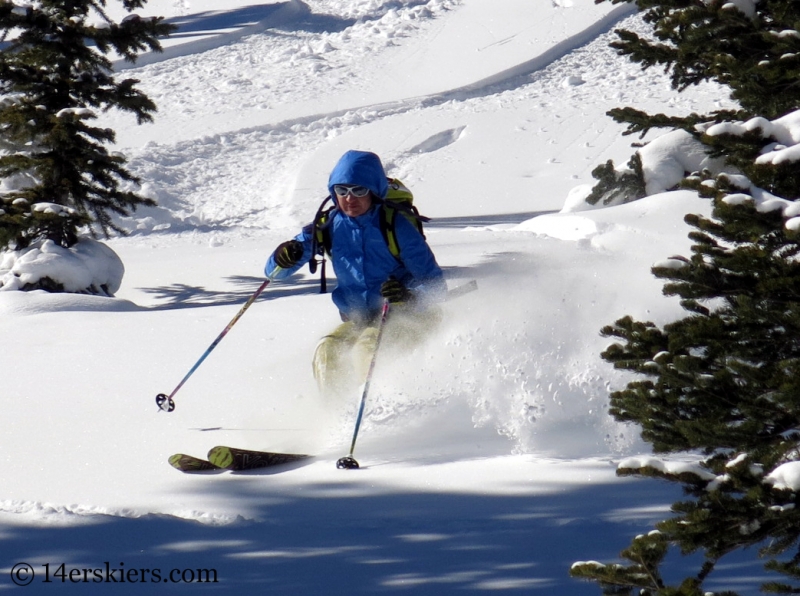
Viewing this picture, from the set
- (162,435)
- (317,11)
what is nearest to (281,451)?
(162,435)

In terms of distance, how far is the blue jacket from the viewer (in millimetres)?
5875

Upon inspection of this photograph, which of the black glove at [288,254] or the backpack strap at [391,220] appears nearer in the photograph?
the backpack strap at [391,220]

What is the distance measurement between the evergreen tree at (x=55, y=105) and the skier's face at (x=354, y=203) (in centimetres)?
626

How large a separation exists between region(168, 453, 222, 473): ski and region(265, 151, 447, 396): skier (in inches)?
50.4

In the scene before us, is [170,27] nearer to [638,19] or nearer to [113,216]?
[113,216]

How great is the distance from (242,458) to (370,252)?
1.77 m

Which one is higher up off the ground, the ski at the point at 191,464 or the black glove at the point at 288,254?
the black glove at the point at 288,254

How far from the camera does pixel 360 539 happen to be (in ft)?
12.8

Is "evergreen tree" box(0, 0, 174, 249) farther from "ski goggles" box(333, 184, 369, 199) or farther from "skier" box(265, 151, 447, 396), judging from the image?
"ski goggles" box(333, 184, 369, 199)

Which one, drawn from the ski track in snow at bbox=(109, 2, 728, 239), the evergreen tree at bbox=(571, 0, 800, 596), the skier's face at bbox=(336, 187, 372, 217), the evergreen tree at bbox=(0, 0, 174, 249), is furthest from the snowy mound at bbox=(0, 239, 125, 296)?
the evergreen tree at bbox=(571, 0, 800, 596)

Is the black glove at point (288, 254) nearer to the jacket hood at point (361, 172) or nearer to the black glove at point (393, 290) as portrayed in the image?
the jacket hood at point (361, 172)

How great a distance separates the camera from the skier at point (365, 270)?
5891 mm

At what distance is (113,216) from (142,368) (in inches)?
480

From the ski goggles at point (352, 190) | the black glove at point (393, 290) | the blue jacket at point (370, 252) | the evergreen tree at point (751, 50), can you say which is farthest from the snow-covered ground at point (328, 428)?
the evergreen tree at point (751, 50)
